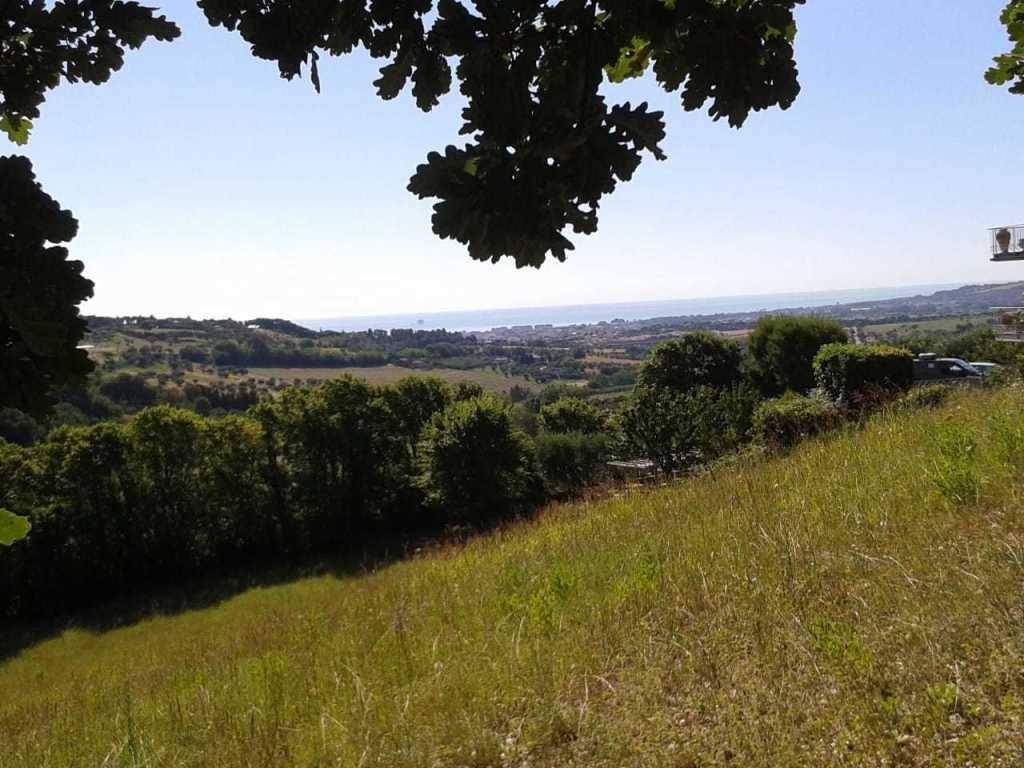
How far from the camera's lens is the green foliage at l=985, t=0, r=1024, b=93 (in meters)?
4.45

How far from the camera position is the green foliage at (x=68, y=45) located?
2154mm

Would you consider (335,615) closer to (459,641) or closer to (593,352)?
(459,641)

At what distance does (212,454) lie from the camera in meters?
30.2

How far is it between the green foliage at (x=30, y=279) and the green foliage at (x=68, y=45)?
29.3 inches

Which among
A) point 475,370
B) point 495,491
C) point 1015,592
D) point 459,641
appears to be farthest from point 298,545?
point 475,370

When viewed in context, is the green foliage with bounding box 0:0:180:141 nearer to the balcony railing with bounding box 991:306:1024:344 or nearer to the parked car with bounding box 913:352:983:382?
the balcony railing with bounding box 991:306:1024:344

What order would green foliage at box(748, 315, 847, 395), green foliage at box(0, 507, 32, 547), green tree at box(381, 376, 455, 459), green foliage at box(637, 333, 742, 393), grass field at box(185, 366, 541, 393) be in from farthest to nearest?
grass field at box(185, 366, 541, 393) → green foliage at box(637, 333, 742, 393) → green tree at box(381, 376, 455, 459) → green foliage at box(748, 315, 847, 395) → green foliage at box(0, 507, 32, 547)

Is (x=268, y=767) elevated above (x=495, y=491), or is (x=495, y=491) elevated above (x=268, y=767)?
(x=268, y=767)

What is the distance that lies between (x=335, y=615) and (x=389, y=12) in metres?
6.04

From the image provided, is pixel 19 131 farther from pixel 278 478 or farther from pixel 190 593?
pixel 278 478

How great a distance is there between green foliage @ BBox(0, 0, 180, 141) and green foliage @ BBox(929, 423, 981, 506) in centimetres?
540

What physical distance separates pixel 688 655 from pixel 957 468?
9.73 feet

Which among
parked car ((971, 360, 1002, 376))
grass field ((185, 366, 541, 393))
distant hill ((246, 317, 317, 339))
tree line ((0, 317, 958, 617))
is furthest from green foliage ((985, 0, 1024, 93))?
distant hill ((246, 317, 317, 339))

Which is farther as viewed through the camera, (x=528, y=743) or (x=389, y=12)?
(x=528, y=743)
